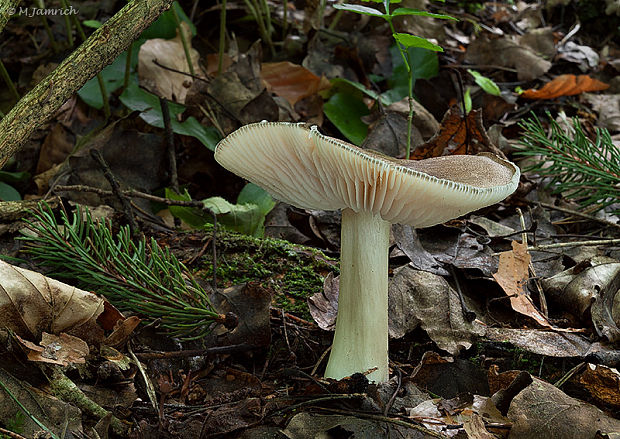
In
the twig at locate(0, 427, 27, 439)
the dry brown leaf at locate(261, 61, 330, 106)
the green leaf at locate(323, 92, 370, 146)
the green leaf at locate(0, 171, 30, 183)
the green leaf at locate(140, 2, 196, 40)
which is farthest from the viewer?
the dry brown leaf at locate(261, 61, 330, 106)

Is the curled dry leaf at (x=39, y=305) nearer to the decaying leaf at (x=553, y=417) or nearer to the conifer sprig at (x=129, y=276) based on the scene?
the conifer sprig at (x=129, y=276)

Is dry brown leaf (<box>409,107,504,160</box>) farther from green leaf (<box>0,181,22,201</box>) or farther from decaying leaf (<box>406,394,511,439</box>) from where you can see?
green leaf (<box>0,181,22,201</box>)

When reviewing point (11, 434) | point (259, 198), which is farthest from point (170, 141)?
point (11, 434)

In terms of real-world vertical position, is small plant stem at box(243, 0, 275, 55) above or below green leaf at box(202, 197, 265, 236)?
above

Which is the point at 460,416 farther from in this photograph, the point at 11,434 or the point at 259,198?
the point at 259,198

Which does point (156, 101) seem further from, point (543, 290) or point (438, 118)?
point (543, 290)

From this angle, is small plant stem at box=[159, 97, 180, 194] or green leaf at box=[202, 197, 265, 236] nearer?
green leaf at box=[202, 197, 265, 236]

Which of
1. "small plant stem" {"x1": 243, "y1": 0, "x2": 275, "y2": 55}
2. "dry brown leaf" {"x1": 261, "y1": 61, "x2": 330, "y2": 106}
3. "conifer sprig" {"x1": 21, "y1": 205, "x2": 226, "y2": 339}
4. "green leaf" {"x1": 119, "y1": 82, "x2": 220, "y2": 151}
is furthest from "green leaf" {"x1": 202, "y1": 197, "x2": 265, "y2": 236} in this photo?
"small plant stem" {"x1": 243, "y1": 0, "x2": 275, "y2": 55}
